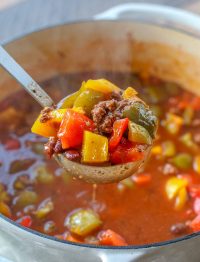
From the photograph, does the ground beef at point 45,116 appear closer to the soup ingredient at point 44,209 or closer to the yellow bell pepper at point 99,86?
the yellow bell pepper at point 99,86

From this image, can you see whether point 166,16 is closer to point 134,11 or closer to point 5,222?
point 134,11

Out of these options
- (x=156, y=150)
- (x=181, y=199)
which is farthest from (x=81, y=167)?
(x=156, y=150)

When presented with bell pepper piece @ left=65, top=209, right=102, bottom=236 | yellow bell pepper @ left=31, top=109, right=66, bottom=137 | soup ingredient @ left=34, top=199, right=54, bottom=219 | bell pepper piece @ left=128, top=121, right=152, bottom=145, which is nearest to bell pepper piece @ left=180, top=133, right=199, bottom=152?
bell pepper piece @ left=65, top=209, right=102, bottom=236

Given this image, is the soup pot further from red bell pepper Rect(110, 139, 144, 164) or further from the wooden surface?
red bell pepper Rect(110, 139, 144, 164)

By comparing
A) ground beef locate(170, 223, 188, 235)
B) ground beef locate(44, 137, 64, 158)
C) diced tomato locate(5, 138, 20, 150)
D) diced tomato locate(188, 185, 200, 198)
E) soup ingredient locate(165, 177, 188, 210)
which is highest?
ground beef locate(44, 137, 64, 158)

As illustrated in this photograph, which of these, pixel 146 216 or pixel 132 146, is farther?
pixel 146 216

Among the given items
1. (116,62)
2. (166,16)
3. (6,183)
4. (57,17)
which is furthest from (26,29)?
(6,183)

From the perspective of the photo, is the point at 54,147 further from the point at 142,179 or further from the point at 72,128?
the point at 142,179
